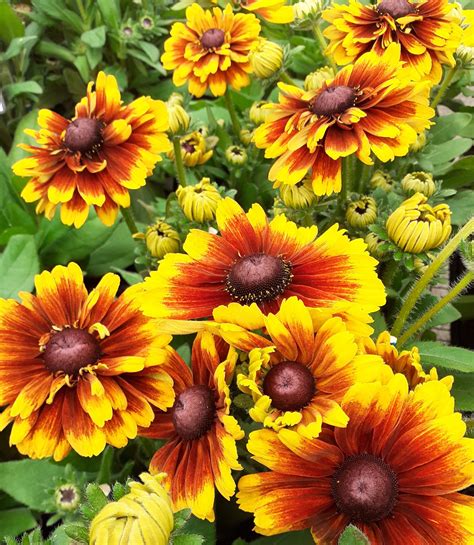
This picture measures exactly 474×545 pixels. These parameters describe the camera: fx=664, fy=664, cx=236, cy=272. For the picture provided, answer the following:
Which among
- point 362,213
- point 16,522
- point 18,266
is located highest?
point 362,213

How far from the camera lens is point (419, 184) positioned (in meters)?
0.73

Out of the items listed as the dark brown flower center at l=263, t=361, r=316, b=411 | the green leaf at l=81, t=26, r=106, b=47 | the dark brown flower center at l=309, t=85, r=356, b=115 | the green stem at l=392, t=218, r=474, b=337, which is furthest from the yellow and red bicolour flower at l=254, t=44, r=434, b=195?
the green leaf at l=81, t=26, r=106, b=47

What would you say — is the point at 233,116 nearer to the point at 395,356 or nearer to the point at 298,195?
the point at 298,195

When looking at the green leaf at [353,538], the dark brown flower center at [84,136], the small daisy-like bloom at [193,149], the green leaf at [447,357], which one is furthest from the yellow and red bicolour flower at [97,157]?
the green leaf at [353,538]

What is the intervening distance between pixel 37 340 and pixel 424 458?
34 cm

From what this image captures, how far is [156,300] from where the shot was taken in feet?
1.78

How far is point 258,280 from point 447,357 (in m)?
0.23

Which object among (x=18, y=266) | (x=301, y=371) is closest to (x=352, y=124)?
(x=301, y=371)

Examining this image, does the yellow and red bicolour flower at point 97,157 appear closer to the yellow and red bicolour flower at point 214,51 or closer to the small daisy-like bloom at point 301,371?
the yellow and red bicolour flower at point 214,51

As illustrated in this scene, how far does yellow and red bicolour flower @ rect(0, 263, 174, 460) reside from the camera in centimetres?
54

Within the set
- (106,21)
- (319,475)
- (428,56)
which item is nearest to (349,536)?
(319,475)

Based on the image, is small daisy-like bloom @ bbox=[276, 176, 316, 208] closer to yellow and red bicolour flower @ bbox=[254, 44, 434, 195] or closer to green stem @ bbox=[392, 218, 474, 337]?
yellow and red bicolour flower @ bbox=[254, 44, 434, 195]

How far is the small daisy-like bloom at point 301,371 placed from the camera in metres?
0.47

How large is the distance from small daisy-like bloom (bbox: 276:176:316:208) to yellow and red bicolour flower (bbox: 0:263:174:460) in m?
0.20
